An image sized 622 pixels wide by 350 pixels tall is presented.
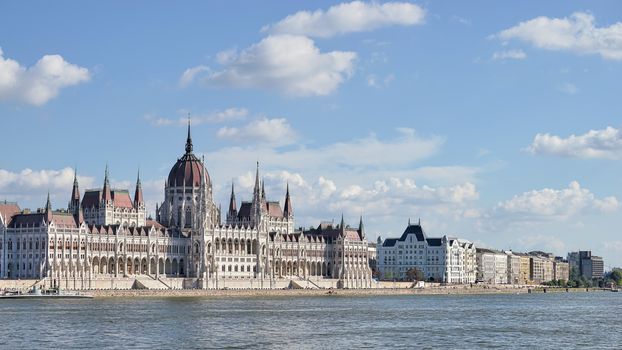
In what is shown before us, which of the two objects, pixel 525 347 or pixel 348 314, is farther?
pixel 348 314

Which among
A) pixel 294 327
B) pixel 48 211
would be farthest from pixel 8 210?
pixel 294 327

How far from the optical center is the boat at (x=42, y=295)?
162 meters

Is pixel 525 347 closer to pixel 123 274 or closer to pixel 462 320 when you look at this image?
pixel 462 320

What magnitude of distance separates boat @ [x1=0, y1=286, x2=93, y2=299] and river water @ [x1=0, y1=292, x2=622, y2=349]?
20507 millimetres

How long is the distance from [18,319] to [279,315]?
26.5m

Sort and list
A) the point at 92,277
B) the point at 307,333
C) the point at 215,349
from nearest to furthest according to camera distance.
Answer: the point at 215,349 → the point at 307,333 → the point at 92,277

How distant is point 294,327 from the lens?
4008 inches

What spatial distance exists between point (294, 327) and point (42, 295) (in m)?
73.3

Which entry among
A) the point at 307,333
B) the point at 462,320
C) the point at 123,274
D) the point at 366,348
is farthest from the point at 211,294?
the point at 366,348

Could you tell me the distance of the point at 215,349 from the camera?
80.2 metres

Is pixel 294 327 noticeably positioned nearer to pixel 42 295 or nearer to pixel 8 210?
pixel 42 295

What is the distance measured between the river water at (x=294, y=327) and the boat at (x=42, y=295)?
2051cm

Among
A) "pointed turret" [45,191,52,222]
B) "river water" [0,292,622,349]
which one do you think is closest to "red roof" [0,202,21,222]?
"pointed turret" [45,191,52,222]

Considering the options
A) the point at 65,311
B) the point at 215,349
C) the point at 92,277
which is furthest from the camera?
the point at 92,277
